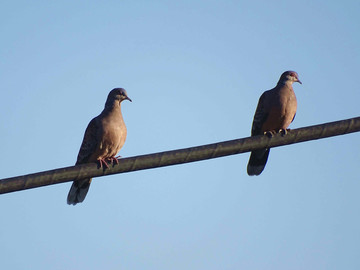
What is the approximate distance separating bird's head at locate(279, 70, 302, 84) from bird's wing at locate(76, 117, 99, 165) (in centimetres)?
272

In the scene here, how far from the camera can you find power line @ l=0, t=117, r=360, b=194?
430cm

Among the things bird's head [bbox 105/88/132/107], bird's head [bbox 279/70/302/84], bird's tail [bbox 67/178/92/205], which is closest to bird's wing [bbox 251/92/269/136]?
bird's head [bbox 279/70/302/84]

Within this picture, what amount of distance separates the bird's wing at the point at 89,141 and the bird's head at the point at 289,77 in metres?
2.72

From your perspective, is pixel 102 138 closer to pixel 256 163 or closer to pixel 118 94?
pixel 118 94

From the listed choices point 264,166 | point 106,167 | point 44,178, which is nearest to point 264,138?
point 106,167

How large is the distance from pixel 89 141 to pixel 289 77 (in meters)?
2.99

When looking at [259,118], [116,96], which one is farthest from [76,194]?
[259,118]

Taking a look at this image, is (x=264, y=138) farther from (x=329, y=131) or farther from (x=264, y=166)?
(x=264, y=166)

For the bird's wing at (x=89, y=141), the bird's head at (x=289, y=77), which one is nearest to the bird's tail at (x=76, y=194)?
the bird's wing at (x=89, y=141)

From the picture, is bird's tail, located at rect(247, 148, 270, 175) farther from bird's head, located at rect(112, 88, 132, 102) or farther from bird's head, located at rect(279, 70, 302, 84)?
bird's head, located at rect(112, 88, 132, 102)

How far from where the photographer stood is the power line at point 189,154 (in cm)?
430

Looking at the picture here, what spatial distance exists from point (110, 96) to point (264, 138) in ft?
12.3

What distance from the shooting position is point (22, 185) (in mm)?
4180

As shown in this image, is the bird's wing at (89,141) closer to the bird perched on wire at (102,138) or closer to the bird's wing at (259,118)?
the bird perched on wire at (102,138)
